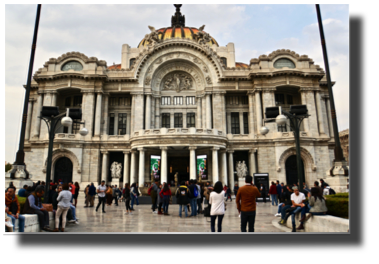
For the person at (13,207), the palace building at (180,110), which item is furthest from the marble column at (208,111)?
the person at (13,207)

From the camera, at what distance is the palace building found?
A: 34.6 meters

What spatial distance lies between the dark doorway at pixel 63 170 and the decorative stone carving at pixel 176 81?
17.5 metres

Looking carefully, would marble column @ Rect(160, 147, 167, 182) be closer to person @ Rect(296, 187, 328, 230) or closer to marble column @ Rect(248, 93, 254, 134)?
marble column @ Rect(248, 93, 254, 134)

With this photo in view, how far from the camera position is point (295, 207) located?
34.4ft

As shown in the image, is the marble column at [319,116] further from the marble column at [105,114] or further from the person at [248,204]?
the person at [248,204]

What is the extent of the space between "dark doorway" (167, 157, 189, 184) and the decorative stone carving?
36.5 ft

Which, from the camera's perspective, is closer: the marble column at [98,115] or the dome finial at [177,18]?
the marble column at [98,115]

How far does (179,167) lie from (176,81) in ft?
43.5

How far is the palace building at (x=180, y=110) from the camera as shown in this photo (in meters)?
34.6

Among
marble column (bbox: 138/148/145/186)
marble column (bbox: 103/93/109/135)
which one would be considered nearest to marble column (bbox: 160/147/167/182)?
marble column (bbox: 138/148/145/186)

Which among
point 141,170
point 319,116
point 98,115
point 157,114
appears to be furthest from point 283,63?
point 98,115

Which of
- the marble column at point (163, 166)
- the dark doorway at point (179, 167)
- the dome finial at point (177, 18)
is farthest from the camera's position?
the dome finial at point (177, 18)

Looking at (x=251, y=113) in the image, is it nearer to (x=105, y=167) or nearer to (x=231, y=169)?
Answer: (x=231, y=169)
